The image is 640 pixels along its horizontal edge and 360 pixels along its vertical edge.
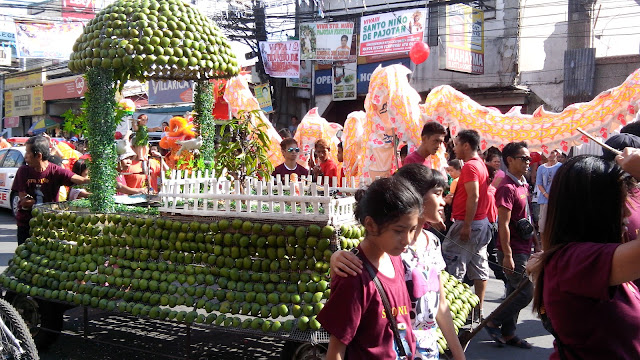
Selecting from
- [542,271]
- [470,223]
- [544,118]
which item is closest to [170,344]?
[470,223]

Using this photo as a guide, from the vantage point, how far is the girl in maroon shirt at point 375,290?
215 centimetres

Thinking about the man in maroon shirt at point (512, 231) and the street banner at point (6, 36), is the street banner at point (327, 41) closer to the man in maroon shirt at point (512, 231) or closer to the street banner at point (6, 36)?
the man in maroon shirt at point (512, 231)

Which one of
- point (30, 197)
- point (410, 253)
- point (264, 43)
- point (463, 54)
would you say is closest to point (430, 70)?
point (463, 54)

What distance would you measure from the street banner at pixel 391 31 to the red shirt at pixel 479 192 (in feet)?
A: 43.1

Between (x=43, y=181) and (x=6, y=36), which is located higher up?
(x=6, y=36)

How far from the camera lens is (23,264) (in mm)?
5137

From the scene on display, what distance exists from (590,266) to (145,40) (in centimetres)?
422

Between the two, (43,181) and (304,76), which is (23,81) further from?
(43,181)

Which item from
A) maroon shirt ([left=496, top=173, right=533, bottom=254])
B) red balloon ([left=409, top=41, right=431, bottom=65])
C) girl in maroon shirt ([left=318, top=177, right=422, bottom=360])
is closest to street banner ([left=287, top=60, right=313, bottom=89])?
red balloon ([left=409, top=41, right=431, bottom=65])

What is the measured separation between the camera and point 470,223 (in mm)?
5395

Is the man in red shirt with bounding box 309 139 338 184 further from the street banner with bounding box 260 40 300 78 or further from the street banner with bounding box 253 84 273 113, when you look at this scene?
the street banner with bounding box 253 84 273 113

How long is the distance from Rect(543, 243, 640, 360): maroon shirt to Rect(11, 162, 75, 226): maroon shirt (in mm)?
5220

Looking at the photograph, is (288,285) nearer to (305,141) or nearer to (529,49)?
(305,141)

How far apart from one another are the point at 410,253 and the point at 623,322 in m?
1.05
